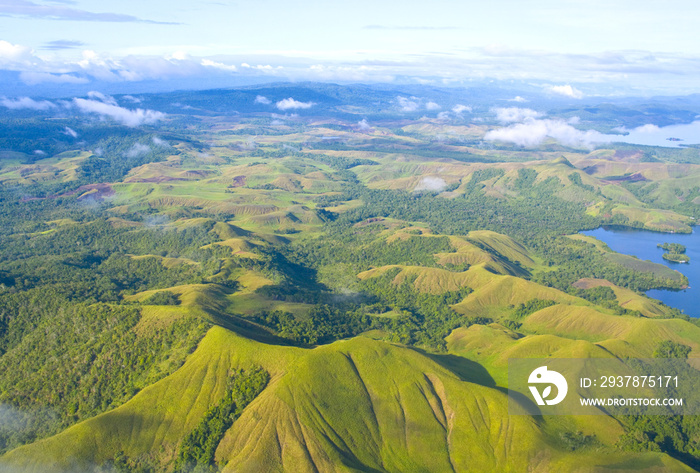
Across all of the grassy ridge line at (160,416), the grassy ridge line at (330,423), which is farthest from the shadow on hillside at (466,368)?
the grassy ridge line at (160,416)

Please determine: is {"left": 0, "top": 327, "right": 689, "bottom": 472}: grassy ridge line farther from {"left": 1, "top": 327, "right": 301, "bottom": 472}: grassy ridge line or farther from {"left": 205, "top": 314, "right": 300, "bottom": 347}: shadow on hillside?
{"left": 205, "top": 314, "right": 300, "bottom": 347}: shadow on hillside

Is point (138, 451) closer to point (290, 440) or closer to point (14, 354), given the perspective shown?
point (290, 440)

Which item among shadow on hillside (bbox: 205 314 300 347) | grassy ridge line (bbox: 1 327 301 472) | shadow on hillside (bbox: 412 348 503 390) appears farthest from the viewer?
shadow on hillside (bbox: 205 314 300 347)

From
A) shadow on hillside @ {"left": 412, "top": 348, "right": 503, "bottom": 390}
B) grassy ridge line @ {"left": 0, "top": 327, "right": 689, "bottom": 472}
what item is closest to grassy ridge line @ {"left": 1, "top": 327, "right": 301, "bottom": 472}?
grassy ridge line @ {"left": 0, "top": 327, "right": 689, "bottom": 472}

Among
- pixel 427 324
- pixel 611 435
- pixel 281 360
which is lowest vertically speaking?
pixel 427 324

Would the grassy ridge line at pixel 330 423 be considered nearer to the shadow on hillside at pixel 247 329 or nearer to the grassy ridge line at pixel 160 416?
the grassy ridge line at pixel 160 416

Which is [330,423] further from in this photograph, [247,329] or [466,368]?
[466,368]

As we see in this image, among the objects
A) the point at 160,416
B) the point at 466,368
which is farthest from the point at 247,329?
the point at 466,368

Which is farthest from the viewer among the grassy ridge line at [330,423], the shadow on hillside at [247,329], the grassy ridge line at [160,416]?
the shadow on hillside at [247,329]

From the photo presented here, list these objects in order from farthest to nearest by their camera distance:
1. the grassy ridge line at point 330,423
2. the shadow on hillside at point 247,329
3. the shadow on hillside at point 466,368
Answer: the shadow on hillside at point 247,329 < the shadow on hillside at point 466,368 < the grassy ridge line at point 330,423

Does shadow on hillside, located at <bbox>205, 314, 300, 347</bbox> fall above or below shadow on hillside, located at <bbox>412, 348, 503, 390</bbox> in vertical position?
above

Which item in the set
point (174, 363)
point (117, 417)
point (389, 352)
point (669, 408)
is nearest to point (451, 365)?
point (389, 352)
